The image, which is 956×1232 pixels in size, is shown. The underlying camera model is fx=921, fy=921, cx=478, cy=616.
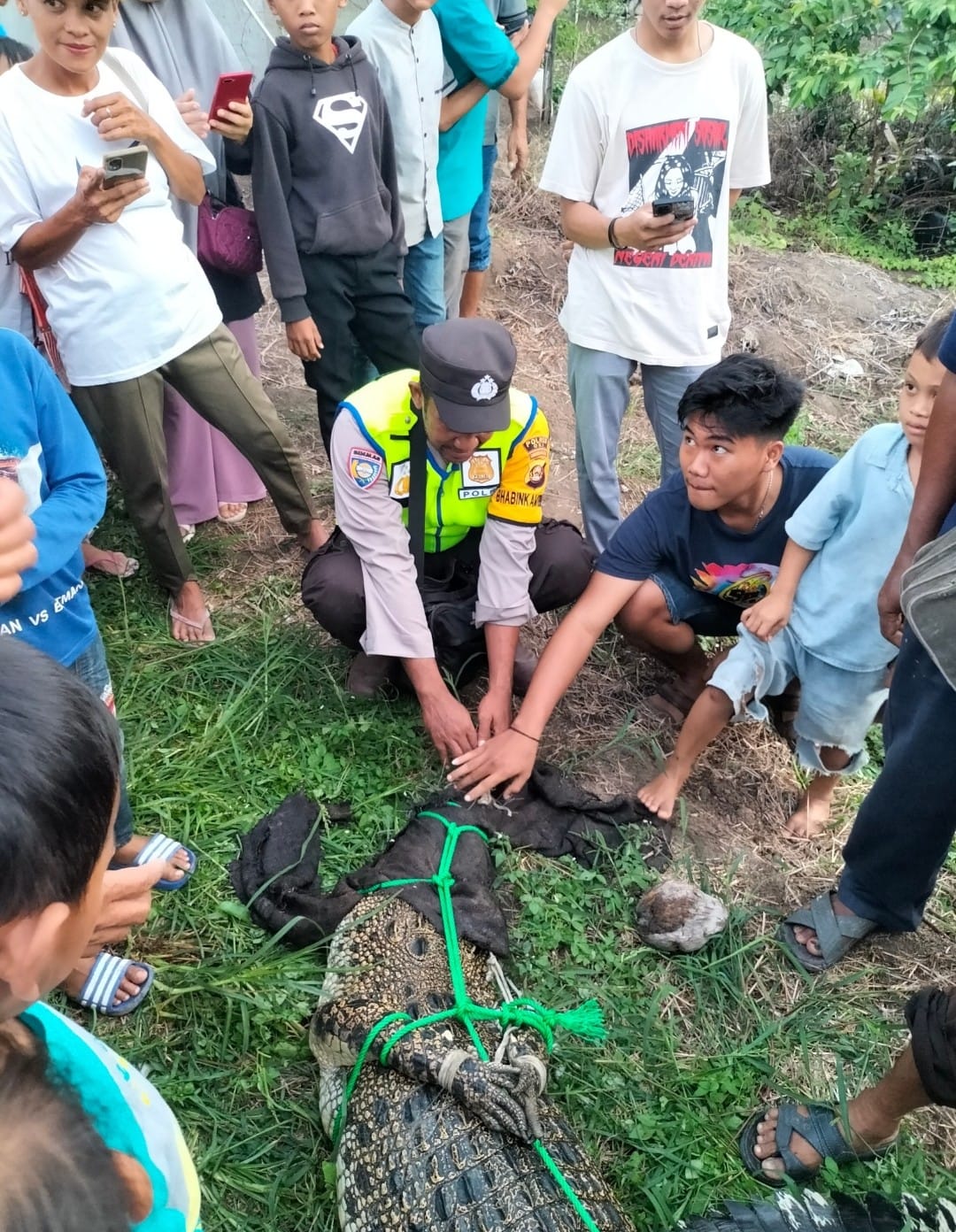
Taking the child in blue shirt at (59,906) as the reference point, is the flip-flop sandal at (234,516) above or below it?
below

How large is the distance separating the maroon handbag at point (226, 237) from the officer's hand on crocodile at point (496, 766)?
1.82 m

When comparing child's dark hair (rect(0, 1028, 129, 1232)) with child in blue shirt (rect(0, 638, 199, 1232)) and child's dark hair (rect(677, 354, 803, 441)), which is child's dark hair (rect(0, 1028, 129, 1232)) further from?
child's dark hair (rect(677, 354, 803, 441))

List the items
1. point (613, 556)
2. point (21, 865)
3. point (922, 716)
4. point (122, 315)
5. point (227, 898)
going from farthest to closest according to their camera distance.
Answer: point (613, 556)
point (122, 315)
point (227, 898)
point (922, 716)
point (21, 865)

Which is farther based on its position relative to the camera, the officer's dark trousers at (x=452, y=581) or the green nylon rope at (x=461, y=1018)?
the officer's dark trousers at (x=452, y=581)

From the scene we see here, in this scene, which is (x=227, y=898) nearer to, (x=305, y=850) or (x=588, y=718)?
(x=305, y=850)

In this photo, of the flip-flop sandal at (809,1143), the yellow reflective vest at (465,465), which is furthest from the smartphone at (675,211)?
the flip-flop sandal at (809,1143)

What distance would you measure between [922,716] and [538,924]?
1039 mm

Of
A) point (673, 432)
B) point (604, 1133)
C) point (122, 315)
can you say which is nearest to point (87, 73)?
point (122, 315)

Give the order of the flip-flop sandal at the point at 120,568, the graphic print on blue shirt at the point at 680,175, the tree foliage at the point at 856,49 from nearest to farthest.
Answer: the graphic print on blue shirt at the point at 680,175
the flip-flop sandal at the point at 120,568
the tree foliage at the point at 856,49

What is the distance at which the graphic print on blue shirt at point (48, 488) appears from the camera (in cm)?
177

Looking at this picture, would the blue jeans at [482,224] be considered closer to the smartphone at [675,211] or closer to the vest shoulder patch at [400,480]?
the smartphone at [675,211]

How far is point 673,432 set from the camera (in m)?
→ 3.14

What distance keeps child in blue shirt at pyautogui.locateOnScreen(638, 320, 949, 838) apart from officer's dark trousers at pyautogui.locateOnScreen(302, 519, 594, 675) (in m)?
0.59

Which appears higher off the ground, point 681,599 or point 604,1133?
point 681,599
